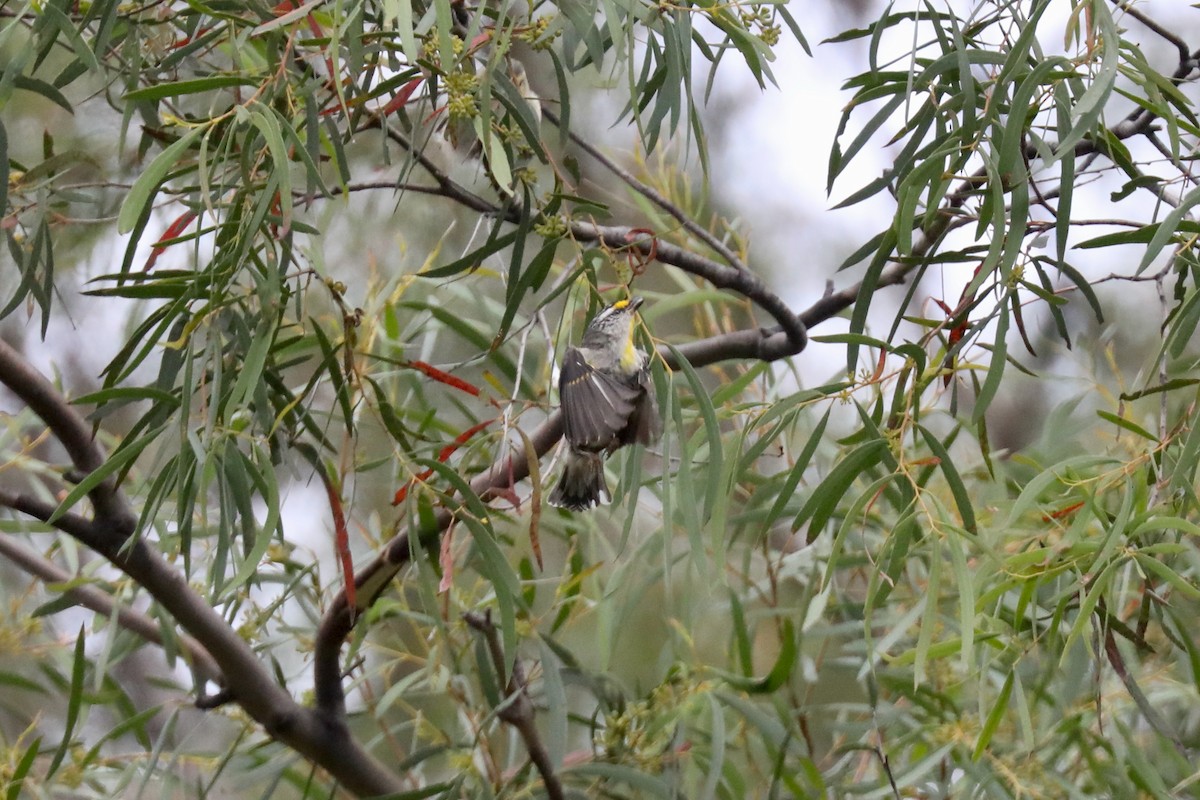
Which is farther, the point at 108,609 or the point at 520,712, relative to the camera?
the point at 108,609

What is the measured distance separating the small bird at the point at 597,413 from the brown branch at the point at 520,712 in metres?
0.16

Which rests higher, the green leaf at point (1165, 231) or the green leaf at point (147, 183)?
the green leaf at point (147, 183)

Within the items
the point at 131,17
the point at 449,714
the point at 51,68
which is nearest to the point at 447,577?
the point at 131,17

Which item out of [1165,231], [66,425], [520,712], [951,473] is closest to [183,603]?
[66,425]

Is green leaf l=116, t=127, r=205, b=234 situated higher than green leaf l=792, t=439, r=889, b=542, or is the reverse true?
green leaf l=116, t=127, r=205, b=234

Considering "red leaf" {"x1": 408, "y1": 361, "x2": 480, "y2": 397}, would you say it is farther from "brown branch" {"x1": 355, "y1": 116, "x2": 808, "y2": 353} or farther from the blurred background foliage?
"brown branch" {"x1": 355, "y1": 116, "x2": 808, "y2": 353}

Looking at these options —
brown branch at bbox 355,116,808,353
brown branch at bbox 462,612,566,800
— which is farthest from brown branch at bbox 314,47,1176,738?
brown branch at bbox 462,612,566,800

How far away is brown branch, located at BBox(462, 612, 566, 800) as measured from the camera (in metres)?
1.16

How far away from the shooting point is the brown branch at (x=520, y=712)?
1164mm

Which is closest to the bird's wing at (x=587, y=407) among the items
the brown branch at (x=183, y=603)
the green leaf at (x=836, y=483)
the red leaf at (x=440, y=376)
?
the red leaf at (x=440, y=376)

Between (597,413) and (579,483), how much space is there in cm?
15

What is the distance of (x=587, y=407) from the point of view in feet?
3.68

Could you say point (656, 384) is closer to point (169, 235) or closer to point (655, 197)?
point (655, 197)

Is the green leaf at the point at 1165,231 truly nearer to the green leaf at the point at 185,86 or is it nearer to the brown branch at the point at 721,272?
the brown branch at the point at 721,272
